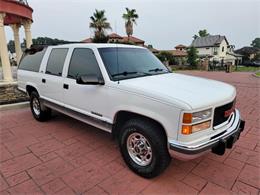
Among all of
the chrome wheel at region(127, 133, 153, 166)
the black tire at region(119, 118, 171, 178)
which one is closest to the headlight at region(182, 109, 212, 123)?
the black tire at region(119, 118, 171, 178)

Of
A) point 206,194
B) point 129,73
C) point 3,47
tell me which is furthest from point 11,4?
point 206,194

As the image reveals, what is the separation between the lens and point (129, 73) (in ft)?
10.2

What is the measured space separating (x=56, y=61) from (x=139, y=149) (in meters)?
2.62

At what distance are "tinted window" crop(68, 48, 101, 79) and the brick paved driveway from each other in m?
1.37

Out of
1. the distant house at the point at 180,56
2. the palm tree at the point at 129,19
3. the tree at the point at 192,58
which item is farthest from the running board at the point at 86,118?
the distant house at the point at 180,56

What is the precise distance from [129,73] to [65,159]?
5.77ft

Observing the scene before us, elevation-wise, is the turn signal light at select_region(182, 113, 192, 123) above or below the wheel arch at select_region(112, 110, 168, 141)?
above

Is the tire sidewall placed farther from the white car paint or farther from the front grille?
the front grille

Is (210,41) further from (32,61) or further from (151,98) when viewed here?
(151,98)

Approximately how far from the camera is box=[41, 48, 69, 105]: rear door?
387 centimetres

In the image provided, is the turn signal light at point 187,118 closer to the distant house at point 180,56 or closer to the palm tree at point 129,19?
the palm tree at point 129,19

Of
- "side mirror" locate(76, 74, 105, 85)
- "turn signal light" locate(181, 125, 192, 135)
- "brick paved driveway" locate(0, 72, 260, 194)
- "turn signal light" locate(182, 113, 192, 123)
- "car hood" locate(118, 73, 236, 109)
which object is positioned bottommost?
"brick paved driveway" locate(0, 72, 260, 194)

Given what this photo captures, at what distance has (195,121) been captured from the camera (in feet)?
7.15

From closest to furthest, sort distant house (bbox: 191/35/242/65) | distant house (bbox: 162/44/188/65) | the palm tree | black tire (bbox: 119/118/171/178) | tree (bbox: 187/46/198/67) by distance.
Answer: black tire (bbox: 119/118/171/178)
tree (bbox: 187/46/198/67)
the palm tree
distant house (bbox: 162/44/188/65)
distant house (bbox: 191/35/242/65)
